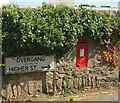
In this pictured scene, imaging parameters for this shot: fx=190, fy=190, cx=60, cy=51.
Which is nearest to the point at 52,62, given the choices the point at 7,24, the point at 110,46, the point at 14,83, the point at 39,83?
the point at 39,83

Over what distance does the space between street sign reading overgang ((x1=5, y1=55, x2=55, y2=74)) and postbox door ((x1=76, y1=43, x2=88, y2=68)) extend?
1.01 metres

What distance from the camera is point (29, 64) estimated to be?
20.1 ft

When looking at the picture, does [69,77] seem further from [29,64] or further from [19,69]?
[19,69]

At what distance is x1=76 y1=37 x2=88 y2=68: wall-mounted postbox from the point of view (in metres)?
6.72

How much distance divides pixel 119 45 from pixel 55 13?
112 inches

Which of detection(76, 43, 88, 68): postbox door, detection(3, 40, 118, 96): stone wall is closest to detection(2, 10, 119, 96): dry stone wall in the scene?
detection(3, 40, 118, 96): stone wall

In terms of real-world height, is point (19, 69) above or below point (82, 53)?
below

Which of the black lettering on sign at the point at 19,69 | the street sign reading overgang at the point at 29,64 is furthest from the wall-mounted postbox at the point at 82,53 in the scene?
the black lettering on sign at the point at 19,69

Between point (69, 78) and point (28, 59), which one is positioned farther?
point (69, 78)

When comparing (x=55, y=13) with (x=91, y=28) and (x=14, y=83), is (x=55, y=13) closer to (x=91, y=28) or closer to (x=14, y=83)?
(x=91, y=28)

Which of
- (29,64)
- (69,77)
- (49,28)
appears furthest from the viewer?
(69,77)

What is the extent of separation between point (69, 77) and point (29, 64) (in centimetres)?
158

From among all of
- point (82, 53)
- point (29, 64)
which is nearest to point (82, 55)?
point (82, 53)

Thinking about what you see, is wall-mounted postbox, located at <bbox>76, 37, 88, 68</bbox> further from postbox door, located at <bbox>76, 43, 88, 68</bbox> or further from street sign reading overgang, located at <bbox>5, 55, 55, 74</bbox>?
street sign reading overgang, located at <bbox>5, 55, 55, 74</bbox>
